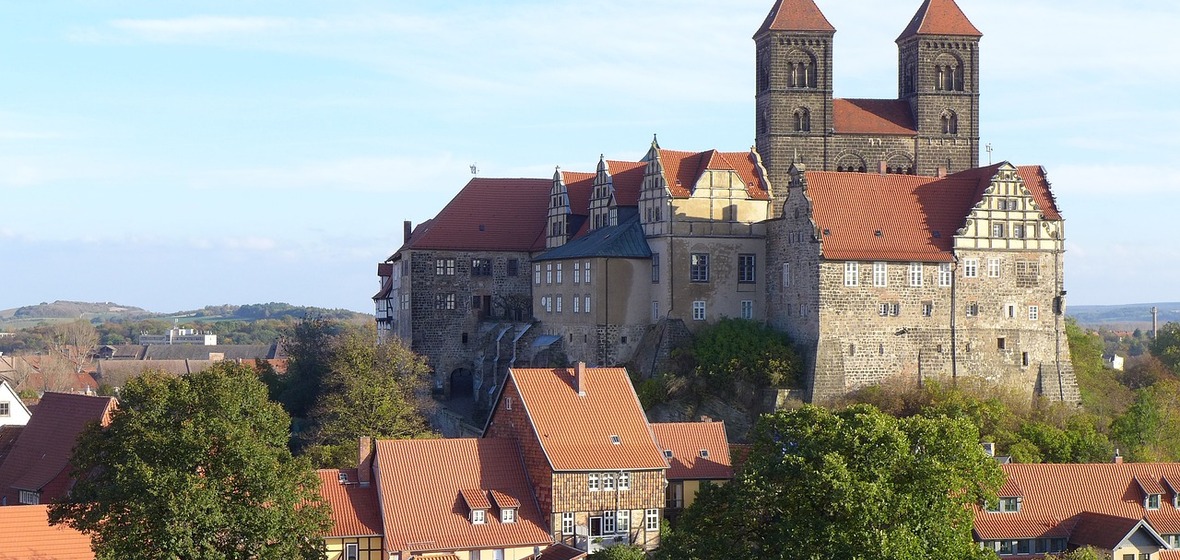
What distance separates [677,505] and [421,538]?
30.1 ft

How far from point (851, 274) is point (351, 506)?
24.4 metres

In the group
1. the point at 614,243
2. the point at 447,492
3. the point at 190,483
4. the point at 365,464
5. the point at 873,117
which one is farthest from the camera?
the point at 873,117

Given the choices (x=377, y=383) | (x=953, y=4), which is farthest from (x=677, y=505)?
(x=953, y=4)

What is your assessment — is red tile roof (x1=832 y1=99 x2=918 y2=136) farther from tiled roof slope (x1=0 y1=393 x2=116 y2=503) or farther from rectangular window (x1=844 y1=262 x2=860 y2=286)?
tiled roof slope (x1=0 y1=393 x2=116 y2=503)

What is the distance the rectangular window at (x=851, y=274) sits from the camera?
66.6 metres

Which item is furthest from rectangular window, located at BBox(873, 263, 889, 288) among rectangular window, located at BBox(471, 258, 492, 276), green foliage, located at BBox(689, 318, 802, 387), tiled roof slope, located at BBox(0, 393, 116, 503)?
tiled roof slope, located at BBox(0, 393, 116, 503)

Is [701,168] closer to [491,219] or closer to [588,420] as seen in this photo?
[491,219]

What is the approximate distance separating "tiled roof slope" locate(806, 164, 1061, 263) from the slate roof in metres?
8.11

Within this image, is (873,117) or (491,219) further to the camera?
(491,219)

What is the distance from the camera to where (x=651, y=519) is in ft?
175

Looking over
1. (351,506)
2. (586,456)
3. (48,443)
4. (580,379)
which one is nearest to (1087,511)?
(586,456)

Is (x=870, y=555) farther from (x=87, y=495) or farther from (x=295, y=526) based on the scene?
(x=87, y=495)

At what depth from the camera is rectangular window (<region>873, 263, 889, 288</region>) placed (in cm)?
6694

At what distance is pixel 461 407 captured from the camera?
80.2 metres
